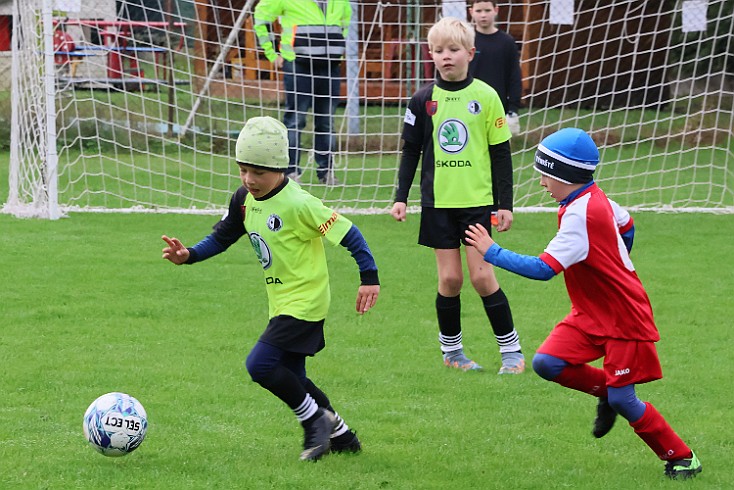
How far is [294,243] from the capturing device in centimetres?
449

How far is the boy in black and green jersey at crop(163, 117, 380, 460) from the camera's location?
14.5 feet

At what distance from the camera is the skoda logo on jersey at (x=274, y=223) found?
14.6 feet

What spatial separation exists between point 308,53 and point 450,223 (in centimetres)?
587

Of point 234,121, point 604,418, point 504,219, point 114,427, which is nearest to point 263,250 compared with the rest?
point 114,427

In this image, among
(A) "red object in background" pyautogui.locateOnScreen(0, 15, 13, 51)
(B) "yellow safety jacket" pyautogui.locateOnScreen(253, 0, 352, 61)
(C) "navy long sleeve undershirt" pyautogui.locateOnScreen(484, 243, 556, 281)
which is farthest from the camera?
(A) "red object in background" pyautogui.locateOnScreen(0, 15, 13, 51)

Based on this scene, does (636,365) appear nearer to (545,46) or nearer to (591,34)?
(591,34)

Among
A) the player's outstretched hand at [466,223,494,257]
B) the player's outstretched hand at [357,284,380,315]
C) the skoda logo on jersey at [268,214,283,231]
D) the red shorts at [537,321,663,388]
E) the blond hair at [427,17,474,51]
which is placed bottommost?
the red shorts at [537,321,663,388]

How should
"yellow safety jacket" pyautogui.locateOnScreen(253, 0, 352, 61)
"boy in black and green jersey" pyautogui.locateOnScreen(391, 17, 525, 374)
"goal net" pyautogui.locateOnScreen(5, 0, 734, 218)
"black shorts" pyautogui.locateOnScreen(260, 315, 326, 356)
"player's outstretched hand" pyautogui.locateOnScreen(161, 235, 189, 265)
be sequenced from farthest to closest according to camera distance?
"yellow safety jacket" pyautogui.locateOnScreen(253, 0, 352, 61) < "goal net" pyautogui.locateOnScreen(5, 0, 734, 218) < "boy in black and green jersey" pyautogui.locateOnScreen(391, 17, 525, 374) < "player's outstretched hand" pyautogui.locateOnScreen(161, 235, 189, 265) < "black shorts" pyautogui.locateOnScreen(260, 315, 326, 356)

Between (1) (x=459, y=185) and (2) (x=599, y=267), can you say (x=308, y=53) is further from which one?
(2) (x=599, y=267)

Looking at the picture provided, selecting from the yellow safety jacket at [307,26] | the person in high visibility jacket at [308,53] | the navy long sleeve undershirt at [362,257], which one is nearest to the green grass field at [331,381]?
the navy long sleeve undershirt at [362,257]

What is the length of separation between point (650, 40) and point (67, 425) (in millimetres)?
13285

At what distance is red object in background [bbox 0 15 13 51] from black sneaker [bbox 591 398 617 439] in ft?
52.5

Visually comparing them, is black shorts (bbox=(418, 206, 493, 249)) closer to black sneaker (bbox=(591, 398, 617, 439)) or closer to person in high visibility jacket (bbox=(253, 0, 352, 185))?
black sneaker (bbox=(591, 398, 617, 439))

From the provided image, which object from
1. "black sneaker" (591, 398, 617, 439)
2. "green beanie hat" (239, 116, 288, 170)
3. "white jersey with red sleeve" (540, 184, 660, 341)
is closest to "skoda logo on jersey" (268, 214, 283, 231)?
"green beanie hat" (239, 116, 288, 170)
